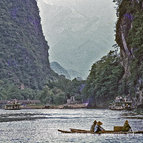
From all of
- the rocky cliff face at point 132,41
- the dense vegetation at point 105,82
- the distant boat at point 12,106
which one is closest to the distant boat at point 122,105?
the rocky cliff face at point 132,41

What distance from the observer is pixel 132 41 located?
106 metres

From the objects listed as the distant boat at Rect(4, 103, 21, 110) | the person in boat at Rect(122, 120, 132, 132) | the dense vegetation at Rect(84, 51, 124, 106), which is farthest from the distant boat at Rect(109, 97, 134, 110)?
the person in boat at Rect(122, 120, 132, 132)

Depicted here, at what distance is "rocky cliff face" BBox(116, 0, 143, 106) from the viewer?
97.4 m

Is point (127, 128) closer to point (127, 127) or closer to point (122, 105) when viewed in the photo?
point (127, 127)

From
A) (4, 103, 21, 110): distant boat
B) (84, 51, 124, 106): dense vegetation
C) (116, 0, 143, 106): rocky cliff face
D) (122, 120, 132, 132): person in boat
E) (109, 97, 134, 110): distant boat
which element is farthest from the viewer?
(4, 103, 21, 110): distant boat

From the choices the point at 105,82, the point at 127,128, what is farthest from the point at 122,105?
the point at 127,128

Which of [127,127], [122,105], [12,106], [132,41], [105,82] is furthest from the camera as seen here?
[12,106]

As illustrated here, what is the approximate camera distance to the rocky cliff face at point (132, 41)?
9743cm

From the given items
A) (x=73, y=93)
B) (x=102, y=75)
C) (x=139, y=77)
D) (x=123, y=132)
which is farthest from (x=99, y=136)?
(x=73, y=93)

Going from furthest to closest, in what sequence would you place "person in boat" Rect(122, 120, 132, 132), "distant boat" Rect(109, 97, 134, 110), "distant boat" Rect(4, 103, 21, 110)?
"distant boat" Rect(4, 103, 21, 110) → "distant boat" Rect(109, 97, 134, 110) → "person in boat" Rect(122, 120, 132, 132)

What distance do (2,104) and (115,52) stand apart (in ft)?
205

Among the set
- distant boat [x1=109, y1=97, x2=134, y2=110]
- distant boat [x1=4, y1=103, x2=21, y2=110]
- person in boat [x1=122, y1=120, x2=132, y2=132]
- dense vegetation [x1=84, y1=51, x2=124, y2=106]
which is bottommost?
person in boat [x1=122, y1=120, x2=132, y2=132]

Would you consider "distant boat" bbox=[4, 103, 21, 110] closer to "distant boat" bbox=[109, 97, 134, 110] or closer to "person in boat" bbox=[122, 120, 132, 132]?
"distant boat" bbox=[109, 97, 134, 110]

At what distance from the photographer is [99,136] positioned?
4356cm
